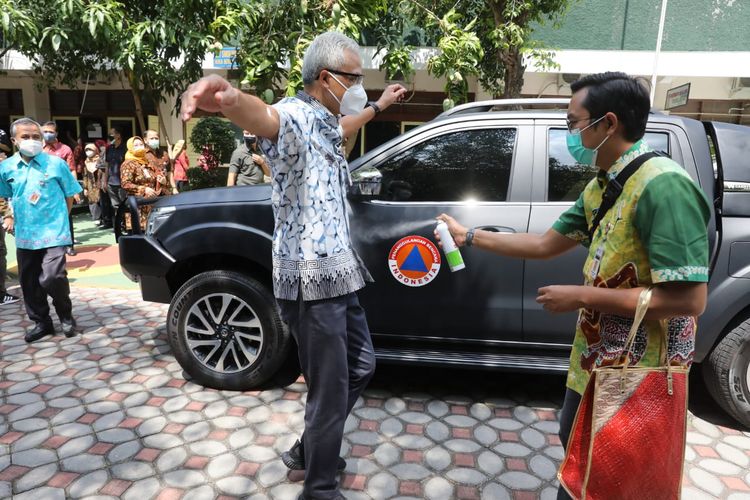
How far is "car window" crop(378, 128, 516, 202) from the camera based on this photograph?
3.26 meters

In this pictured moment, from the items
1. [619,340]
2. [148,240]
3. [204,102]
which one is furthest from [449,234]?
[148,240]

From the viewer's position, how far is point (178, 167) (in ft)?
33.7

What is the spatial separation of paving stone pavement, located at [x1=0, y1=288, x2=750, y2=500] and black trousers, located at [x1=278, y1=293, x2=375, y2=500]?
38 cm

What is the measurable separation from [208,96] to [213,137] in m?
9.87

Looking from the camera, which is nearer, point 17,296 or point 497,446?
point 497,446

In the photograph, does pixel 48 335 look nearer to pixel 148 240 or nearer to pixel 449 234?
pixel 148 240

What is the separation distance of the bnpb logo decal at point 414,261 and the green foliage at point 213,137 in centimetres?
865

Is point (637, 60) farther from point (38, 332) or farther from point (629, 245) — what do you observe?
point (38, 332)

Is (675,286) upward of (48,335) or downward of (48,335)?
upward

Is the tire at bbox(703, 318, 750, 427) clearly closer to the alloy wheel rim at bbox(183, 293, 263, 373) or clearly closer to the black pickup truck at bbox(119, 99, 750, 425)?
the black pickup truck at bbox(119, 99, 750, 425)

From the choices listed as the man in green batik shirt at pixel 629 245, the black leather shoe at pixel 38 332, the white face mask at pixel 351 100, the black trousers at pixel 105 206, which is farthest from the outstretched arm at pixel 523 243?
the black trousers at pixel 105 206

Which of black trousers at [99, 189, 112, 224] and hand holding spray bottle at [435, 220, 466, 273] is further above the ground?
hand holding spray bottle at [435, 220, 466, 273]

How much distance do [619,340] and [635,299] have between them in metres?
0.19

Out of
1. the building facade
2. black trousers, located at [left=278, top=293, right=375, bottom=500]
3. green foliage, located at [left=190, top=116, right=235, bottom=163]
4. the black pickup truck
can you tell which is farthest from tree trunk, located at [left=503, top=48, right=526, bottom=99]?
black trousers, located at [left=278, top=293, right=375, bottom=500]
